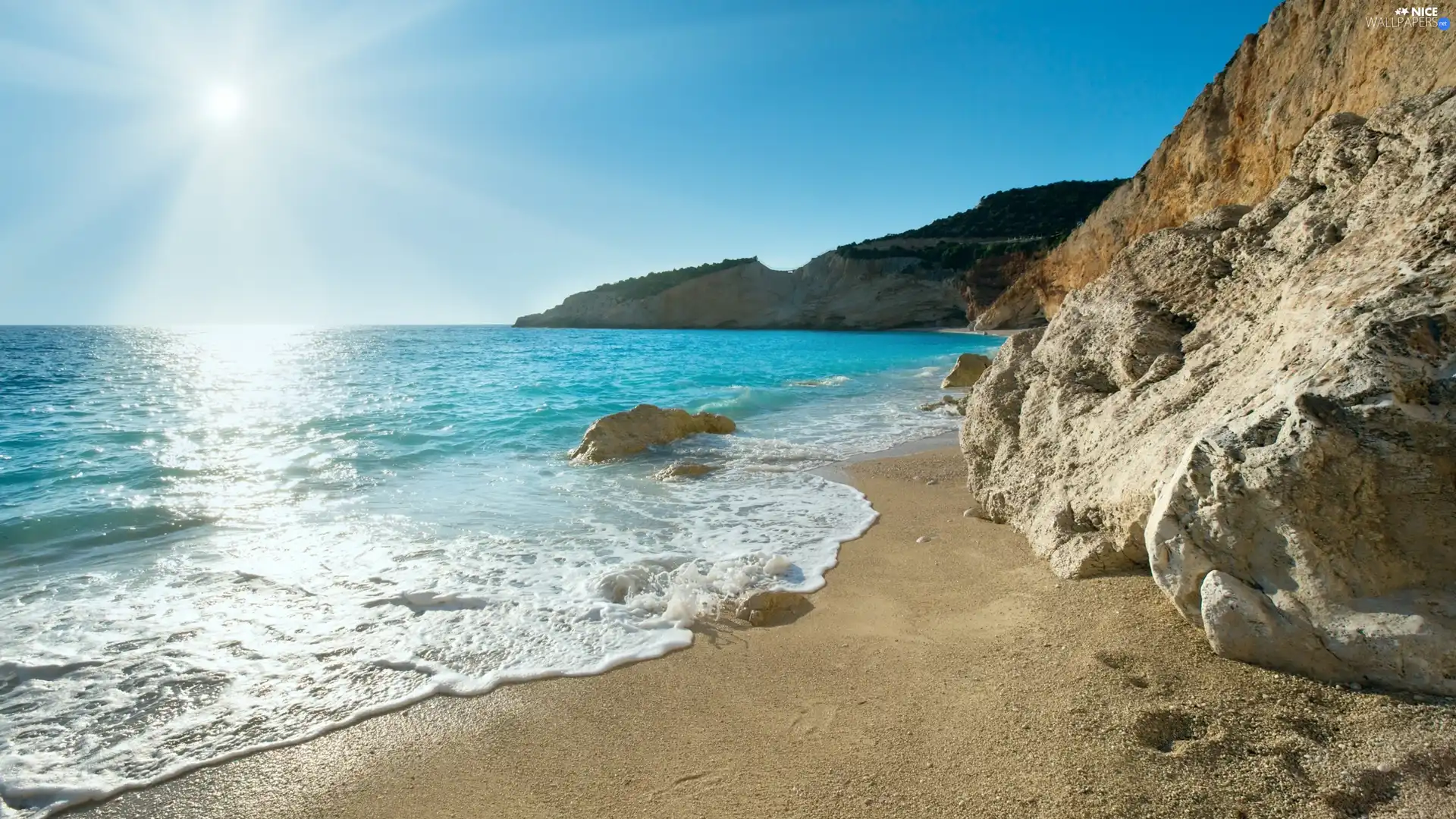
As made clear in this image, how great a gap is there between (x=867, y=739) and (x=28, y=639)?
4.59m

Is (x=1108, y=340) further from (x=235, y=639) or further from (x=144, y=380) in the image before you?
(x=144, y=380)

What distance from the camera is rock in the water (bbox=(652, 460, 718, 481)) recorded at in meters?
7.40

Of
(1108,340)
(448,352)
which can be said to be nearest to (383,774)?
(1108,340)

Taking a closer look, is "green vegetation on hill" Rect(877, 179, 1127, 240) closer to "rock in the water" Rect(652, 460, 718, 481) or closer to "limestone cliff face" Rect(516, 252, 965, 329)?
"limestone cliff face" Rect(516, 252, 965, 329)

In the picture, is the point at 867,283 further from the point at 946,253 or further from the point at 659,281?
the point at 659,281

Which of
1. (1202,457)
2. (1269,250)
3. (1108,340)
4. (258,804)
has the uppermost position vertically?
(1269,250)

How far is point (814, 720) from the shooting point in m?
2.61

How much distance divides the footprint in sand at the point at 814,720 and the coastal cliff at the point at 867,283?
53.6 meters

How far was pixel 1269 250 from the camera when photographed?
3621 millimetres

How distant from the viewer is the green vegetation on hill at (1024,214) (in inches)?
2712

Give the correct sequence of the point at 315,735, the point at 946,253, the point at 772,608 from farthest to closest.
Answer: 1. the point at 946,253
2. the point at 772,608
3. the point at 315,735

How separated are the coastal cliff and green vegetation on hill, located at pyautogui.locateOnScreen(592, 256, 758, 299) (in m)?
0.17

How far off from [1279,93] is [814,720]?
11.1 meters

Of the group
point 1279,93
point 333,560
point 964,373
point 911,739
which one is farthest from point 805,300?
point 911,739
